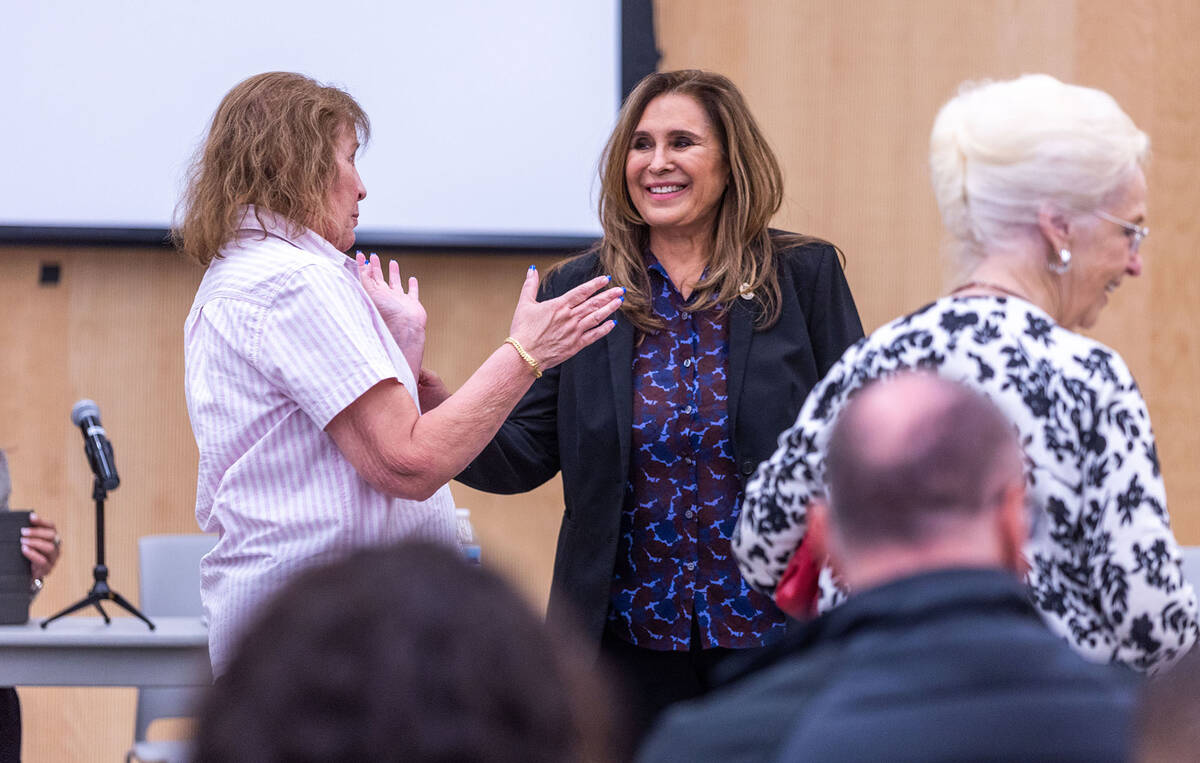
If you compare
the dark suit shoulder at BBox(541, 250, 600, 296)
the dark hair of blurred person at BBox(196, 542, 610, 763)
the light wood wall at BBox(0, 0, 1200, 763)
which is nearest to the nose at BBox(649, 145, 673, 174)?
the dark suit shoulder at BBox(541, 250, 600, 296)

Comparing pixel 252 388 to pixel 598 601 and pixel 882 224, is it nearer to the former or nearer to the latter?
pixel 598 601

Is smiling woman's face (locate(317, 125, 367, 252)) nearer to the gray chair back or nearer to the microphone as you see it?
the microphone

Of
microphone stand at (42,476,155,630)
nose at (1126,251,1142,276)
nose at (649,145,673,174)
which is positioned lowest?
microphone stand at (42,476,155,630)

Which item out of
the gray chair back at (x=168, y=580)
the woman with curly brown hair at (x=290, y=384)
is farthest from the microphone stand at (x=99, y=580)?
the woman with curly brown hair at (x=290, y=384)

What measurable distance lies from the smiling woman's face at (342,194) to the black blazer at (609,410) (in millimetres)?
623

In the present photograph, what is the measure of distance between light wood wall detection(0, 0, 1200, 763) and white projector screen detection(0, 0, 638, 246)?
0.48ft

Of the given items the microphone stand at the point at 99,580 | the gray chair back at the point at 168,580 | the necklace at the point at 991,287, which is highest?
the necklace at the point at 991,287

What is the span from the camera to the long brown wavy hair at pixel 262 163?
1.81 metres

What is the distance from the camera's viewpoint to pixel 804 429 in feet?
5.03

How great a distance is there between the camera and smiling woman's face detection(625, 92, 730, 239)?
97.9 inches

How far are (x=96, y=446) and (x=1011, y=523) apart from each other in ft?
7.28

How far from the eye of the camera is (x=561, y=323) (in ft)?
6.47

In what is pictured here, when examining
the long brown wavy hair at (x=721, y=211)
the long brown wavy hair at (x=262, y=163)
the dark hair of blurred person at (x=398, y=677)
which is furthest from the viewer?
the long brown wavy hair at (x=721, y=211)

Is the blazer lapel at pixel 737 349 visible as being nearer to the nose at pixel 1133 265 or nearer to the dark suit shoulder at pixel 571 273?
the dark suit shoulder at pixel 571 273
